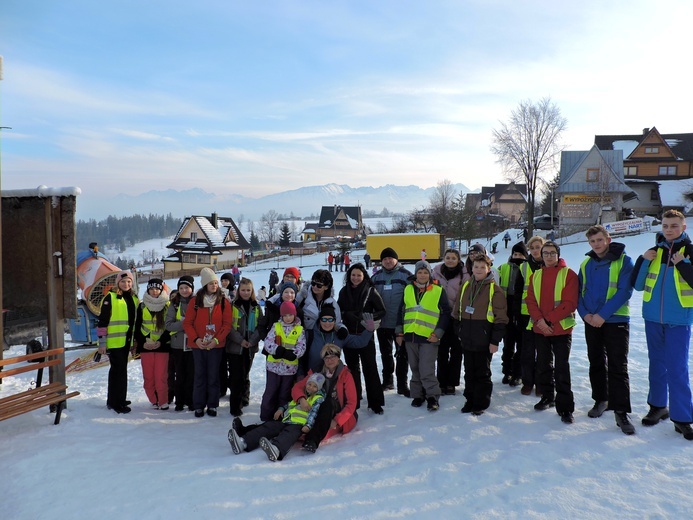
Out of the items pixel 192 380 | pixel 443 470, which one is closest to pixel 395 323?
pixel 443 470

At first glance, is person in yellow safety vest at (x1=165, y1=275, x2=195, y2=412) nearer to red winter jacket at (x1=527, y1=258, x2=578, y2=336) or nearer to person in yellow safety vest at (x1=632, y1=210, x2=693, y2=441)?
red winter jacket at (x1=527, y1=258, x2=578, y2=336)

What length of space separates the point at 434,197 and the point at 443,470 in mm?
68958

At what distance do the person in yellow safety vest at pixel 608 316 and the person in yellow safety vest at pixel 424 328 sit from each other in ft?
5.23

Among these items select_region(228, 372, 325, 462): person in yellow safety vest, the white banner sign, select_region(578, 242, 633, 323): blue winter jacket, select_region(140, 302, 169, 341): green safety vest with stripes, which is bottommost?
select_region(228, 372, 325, 462): person in yellow safety vest

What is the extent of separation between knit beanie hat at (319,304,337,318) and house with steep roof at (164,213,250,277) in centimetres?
4100

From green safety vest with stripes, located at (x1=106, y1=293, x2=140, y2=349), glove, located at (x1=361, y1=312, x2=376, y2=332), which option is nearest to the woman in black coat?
glove, located at (x1=361, y1=312, x2=376, y2=332)

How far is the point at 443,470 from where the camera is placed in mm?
4035

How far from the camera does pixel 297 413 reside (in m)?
4.75

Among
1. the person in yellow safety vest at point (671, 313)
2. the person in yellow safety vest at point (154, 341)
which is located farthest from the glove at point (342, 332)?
the person in yellow safety vest at point (671, 313)

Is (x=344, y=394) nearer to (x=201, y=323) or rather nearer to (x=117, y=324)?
(x=201, y=323)

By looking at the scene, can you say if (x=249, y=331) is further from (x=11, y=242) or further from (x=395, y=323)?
(x=11, y=242)

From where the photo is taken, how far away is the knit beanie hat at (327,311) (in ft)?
17.6

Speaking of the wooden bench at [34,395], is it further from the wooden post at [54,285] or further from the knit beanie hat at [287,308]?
the knit beanie hat at [287,308]

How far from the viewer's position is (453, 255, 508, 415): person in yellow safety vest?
5242 mm
